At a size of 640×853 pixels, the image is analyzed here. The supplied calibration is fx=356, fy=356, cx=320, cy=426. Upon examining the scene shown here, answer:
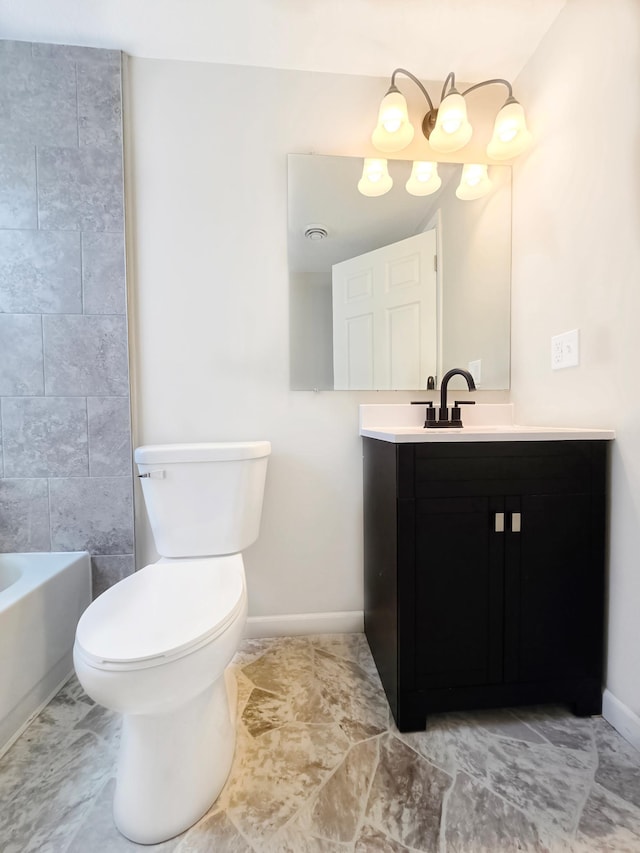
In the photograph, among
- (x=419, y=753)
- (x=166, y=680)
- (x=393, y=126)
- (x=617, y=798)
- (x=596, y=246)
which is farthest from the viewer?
(x=393, y=126)

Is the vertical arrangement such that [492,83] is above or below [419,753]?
above

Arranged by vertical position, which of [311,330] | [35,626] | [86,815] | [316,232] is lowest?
[86,815]

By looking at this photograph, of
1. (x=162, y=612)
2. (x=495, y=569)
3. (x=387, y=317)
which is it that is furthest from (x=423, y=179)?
(x=162, y=612)

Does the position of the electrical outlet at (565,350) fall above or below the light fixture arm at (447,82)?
below

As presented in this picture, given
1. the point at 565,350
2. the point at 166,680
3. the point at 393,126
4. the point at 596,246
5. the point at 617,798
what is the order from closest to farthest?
the point at 166,680 → the point at 617,798 → the point at 596,246 → the point at 565,350 → the point at 393,126

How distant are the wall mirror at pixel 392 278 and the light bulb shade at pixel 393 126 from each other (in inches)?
3.7

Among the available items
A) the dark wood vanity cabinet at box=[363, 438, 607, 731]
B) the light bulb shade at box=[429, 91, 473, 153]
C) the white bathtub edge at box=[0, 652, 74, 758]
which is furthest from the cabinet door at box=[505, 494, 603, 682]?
the white bathtub edge at box=[0, 652, 74, 758]

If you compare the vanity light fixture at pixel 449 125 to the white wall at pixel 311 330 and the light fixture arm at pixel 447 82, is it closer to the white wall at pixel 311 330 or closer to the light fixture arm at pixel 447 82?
the light fixture arm at pixel 447 82

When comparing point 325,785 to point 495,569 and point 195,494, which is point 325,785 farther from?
point 195,494

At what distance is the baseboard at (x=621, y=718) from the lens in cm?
94

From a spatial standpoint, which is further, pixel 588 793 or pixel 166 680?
pixel 588 793

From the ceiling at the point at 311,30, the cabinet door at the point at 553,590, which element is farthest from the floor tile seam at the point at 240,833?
the ceiling at the point at 311,30

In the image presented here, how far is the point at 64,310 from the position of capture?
134cm

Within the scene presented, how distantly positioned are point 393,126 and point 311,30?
422 millimetres
